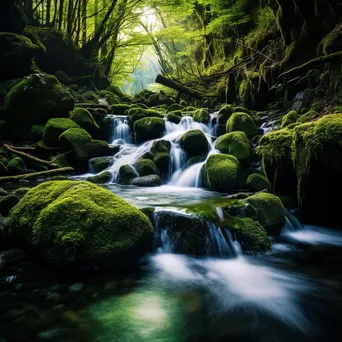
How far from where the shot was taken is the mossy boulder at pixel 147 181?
28.7 feet

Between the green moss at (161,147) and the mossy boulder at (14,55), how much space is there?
29.7 ft

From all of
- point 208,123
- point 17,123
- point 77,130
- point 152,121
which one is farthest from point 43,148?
point 208,123

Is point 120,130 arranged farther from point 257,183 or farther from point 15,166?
Result: point 257,183

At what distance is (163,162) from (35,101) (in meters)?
6.23

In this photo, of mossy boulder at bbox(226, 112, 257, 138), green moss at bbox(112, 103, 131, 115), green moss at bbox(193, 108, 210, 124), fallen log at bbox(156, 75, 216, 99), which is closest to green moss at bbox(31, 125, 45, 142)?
green moss at bbox(112, 103, 131, 115)

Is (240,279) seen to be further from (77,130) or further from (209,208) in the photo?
(77,130)

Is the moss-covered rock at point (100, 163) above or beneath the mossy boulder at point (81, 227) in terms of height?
above

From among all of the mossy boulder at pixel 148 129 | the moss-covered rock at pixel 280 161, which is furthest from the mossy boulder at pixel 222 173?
the mossy boulder at pixel 148 129

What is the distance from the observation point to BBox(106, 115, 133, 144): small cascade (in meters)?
12.9

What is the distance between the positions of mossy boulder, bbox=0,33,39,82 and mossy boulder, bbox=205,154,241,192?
11.7 meters

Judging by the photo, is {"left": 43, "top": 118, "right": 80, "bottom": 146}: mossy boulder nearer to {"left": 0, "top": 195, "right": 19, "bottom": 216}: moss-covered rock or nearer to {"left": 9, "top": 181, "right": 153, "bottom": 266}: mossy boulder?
{"left": 0, "top": 195, "right": 19, "bottom": 216}: moss-covered rock

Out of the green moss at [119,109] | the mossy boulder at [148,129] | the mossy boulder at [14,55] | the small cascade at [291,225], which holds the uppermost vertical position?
the mossy boulder at [14,55]

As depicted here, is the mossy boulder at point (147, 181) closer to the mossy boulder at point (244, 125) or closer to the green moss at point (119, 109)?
the mossy boulder at point (244, 125)

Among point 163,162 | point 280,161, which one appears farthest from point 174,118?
point 280,161
